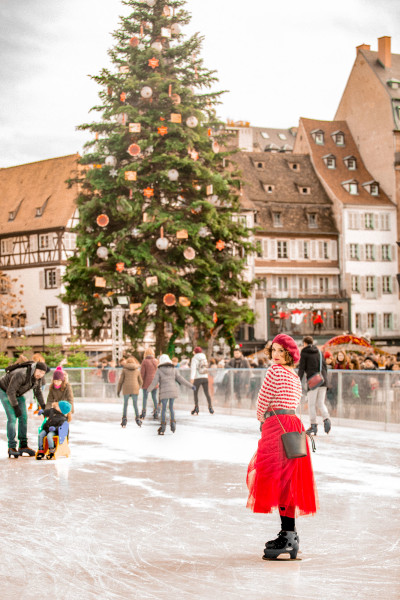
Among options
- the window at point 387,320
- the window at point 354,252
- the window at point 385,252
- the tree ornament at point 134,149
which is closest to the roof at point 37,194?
the window at point 354,252

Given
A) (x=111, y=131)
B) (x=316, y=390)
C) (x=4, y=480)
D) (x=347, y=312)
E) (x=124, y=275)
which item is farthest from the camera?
(x=347, y=312)

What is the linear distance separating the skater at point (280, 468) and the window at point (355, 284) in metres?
65.9

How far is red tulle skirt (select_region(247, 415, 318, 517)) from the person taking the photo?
777cm

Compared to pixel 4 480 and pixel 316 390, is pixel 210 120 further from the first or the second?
pixel 4 480

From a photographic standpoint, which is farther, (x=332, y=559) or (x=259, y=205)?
(x=259, y=205)

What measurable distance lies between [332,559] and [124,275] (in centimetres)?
3106

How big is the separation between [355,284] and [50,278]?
21.6 meters

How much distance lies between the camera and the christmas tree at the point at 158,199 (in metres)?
39.2

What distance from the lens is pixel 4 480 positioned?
1312cm

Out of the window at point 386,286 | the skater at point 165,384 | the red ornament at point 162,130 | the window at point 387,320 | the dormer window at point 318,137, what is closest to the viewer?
the skater at point 165,384

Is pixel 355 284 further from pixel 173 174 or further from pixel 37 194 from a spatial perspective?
pixel 173 174

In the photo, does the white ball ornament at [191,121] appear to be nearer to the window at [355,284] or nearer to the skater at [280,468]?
the skater at [280,468]

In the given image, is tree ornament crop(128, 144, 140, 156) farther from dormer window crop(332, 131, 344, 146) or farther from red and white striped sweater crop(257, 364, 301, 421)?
dormer window crop(332, 131, 344, 146)

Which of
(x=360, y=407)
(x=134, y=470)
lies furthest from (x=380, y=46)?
(x=134, y=470)
